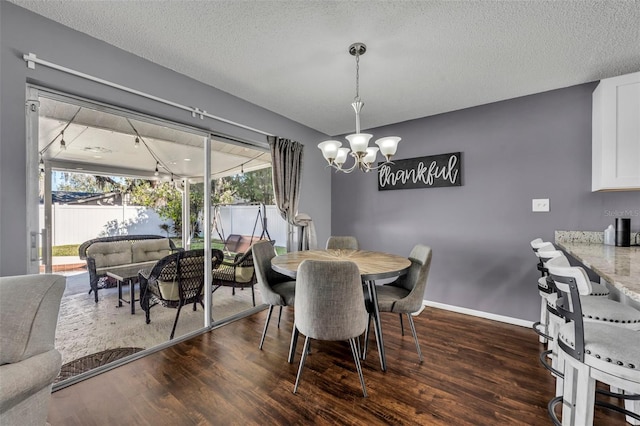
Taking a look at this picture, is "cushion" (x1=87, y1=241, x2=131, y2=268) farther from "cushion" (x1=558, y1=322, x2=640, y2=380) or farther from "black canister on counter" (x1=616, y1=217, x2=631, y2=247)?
"black canister on counter" (x1=616, y1=217, x2=631, y2=247)

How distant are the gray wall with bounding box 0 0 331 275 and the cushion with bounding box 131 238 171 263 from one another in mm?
811

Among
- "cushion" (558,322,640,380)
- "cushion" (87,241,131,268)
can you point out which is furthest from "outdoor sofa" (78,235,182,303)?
"cushion" (558,322,640,380)

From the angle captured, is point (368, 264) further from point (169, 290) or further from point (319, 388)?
point (169, 290)

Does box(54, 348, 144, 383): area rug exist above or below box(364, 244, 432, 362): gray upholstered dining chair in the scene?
below

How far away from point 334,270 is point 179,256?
1799 mm

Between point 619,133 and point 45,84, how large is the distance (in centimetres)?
449

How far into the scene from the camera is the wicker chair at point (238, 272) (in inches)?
126

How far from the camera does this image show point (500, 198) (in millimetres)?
3096

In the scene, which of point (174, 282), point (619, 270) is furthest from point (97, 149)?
point (619, 270)

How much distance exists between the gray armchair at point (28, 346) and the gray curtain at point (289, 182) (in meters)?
2.43

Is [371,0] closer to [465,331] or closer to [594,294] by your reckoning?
[594,294]

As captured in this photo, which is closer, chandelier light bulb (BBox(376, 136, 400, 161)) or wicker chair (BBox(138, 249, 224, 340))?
chandelier light bulb (BBox(376, 136, 400, 161))

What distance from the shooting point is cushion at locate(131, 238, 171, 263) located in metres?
2.50

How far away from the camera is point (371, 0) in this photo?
1633mm
